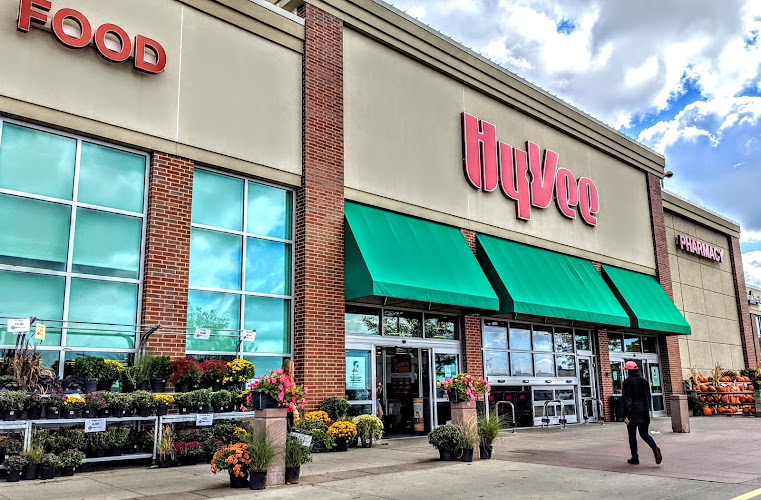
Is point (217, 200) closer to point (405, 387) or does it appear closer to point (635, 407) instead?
point (405, 387)

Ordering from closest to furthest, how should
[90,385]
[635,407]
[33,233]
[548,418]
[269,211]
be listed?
[90,385]
[33,233]
[635,407]
[269,211]
[548,418]

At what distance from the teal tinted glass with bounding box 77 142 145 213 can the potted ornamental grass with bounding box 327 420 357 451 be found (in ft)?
18.8

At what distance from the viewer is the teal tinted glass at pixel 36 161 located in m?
10.6

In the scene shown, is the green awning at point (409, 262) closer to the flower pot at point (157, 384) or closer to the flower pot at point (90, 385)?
the flower pot at point (157, 384)

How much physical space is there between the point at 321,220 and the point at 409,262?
2.32m

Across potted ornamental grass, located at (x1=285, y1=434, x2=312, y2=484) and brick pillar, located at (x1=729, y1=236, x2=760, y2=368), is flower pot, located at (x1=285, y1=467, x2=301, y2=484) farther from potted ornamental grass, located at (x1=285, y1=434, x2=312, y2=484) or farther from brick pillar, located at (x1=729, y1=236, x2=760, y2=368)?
brick pillar, located at (x1=729, y1=236, x2=760, y2=368)

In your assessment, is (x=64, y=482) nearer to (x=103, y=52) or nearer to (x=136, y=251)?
(x=136, y=251)

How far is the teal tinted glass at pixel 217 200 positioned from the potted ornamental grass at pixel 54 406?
4.53 metres

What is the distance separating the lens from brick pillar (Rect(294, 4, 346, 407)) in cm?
1370

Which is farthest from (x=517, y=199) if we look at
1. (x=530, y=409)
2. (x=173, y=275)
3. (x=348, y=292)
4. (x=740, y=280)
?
(x=740, y=280)

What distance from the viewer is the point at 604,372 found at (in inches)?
868

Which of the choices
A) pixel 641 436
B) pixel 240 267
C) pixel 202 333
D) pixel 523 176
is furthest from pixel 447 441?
pixel 523 176

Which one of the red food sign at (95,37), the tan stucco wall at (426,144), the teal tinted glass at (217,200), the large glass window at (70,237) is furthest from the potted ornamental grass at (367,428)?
the red food sign at (95,37)

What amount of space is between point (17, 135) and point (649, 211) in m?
23.4
